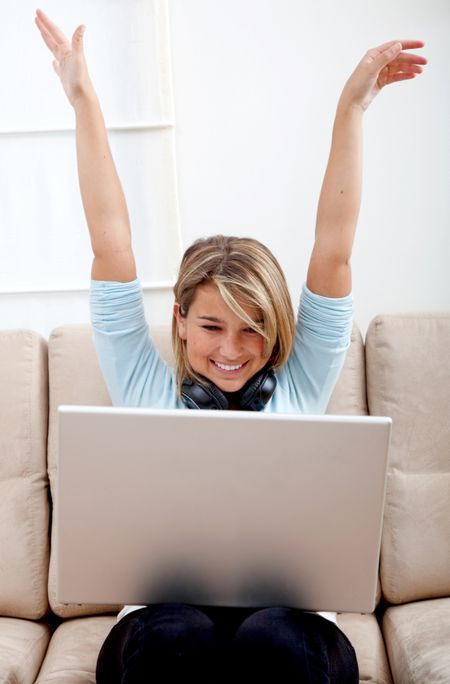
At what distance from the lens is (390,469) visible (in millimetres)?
1661

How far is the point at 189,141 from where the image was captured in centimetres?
190

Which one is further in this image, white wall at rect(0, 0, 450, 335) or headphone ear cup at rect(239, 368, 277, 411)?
white wall at rect(0, 0, 450, 335)

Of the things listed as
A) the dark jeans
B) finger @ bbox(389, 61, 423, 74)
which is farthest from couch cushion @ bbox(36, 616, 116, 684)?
finger @ bbox(389, 61, 423, 74)

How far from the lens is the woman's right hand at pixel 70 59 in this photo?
1.46m

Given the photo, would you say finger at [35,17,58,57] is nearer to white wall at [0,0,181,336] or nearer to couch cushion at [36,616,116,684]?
A: white wall at [0,0,181,336]

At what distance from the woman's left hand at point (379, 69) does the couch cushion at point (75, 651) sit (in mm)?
1159

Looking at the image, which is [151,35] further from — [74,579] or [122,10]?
[74,579]

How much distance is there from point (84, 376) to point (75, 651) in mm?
559

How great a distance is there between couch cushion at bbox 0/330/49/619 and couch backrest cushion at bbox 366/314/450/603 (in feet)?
2.40

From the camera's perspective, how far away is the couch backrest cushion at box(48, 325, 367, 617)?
1672 millimetres

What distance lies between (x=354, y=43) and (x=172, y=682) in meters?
1.50

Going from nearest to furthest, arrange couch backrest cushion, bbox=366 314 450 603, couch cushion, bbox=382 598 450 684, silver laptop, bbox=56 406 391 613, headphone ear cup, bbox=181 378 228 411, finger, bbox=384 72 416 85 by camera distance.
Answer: silver laptop, bbox=56 406 391 613 → couch cushion, bbox=382 598 450 684 → headphone ear cup, bbox=181 378 228 411 → finger, bbox=384 72 416 85 → couch backrest cushion, bbox=366 314 450 603

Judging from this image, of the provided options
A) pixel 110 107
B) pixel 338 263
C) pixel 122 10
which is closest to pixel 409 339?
pixel 338 263

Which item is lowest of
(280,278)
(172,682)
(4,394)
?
(172,682)
